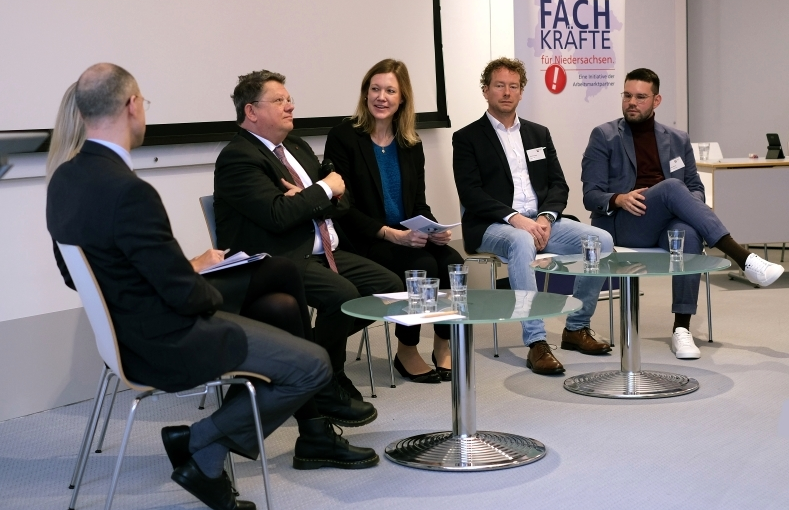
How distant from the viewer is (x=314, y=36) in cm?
501

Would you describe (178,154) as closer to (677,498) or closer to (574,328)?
(574,328)

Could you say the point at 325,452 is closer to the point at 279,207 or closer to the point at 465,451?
the point at 465,451

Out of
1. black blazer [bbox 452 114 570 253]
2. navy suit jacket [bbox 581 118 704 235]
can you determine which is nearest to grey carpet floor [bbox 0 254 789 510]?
black blazer [bbox 452 114 570 253]

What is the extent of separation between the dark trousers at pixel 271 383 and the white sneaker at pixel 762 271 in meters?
2.42

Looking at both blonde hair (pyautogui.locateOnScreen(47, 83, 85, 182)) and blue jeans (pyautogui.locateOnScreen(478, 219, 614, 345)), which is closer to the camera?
blonde hair (pyautogui.locateOnScreen(47, 83, 85, 182))

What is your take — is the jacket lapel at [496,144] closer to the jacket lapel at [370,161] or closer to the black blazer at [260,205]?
the jacket lapel at [370,161]

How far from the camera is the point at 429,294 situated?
2908mm

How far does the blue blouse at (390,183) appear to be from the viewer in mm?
4391

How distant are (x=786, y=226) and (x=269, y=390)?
4.87 m

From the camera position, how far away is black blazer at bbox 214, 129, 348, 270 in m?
3.52

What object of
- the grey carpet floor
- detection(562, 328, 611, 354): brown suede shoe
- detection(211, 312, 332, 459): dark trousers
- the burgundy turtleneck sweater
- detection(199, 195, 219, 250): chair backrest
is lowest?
the grey carpet floor

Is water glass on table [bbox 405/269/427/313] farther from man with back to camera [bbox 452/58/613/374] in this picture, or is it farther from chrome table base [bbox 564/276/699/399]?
man with back to camera [bbox 452/58/613/374]

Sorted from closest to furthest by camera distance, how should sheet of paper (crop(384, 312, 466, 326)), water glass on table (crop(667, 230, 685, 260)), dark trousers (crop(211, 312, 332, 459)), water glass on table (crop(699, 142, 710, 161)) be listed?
dark trousers (crop(211, 312, 332, 459)) < sheet of paper (crop(384, 312, 466, 326)) < water glass on table (crop(667, 230, 685, 260)) < water glass on table (crop(699, 142, 710, 161))

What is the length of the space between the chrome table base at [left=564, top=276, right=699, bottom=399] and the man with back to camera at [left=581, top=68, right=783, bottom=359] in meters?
0.62
